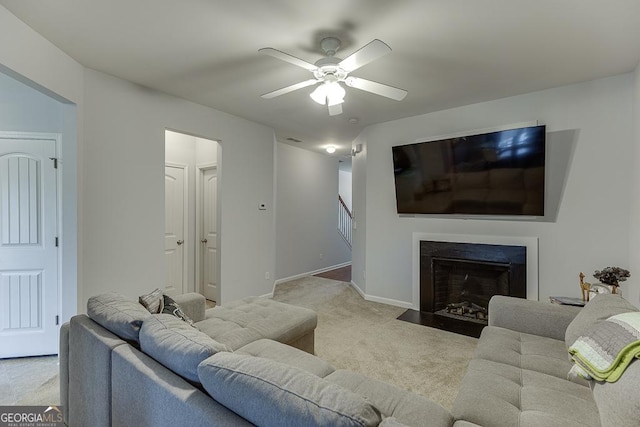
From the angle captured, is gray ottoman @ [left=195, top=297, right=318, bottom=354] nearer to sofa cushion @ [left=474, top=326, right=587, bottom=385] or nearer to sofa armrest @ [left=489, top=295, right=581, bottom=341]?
sofa cushion @ [left=474, top=326, right=587, bottom=385]

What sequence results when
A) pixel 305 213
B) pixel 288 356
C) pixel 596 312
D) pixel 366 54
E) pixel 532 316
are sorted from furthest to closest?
pixel 305 213
pixel 532 316
pixel 366 54
pixel 288 356
pixel 596 312

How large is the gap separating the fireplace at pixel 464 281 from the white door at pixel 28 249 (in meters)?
3.73

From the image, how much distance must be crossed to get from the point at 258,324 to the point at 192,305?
578 mm

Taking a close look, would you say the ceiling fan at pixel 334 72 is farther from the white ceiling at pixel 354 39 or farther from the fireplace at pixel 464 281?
the fireplace at pixel 464 281

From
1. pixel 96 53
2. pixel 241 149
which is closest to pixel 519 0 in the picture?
pixel 96 53

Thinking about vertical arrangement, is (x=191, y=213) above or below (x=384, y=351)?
above

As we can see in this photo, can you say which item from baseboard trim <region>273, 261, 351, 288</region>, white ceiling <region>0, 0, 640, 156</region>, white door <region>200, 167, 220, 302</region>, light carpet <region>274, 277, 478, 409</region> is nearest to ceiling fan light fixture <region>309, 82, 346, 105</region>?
white ceiling <region>0, 0, 640, 156</region>

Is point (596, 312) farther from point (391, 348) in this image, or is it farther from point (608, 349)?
point (391, 348)

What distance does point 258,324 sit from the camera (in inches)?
87.1

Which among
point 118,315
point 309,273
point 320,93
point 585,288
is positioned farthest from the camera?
point 309,273

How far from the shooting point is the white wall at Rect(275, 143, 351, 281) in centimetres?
556

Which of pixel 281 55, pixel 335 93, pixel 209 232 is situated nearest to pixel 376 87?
pixel 335 93

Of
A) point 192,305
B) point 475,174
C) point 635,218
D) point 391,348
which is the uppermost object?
point 475,174

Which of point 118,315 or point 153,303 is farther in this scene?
point 153,303
